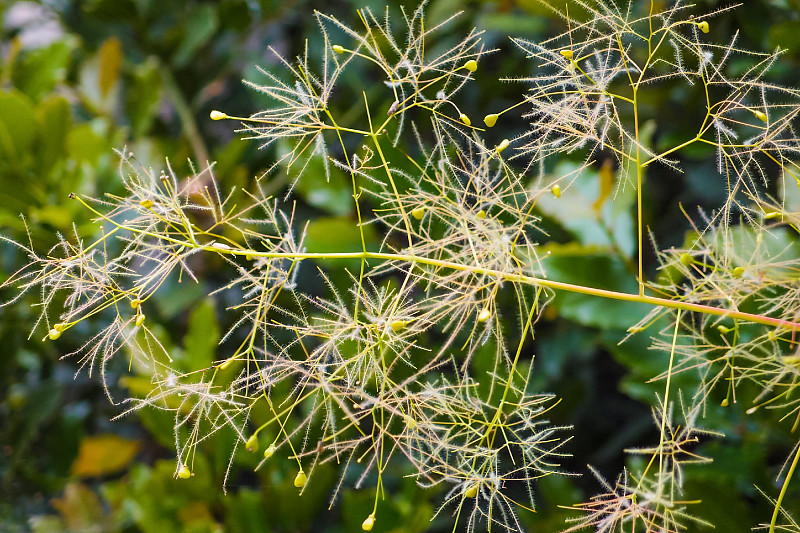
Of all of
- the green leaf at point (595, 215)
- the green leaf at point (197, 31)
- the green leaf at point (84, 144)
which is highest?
the green leaf at point (197, 31)

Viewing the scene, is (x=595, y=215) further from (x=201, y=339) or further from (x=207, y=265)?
(x=207, y=265)

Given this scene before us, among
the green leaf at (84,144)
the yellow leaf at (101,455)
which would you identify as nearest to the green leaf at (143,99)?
the green leaf at (84,144)

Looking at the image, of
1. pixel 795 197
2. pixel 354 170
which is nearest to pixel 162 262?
pixel 354 170

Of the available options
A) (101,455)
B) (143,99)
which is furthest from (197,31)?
(101,455)

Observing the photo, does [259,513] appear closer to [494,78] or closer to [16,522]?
[16,522]

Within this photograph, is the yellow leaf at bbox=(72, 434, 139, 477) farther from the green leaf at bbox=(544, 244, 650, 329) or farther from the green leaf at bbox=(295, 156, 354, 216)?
the green leaf at bbox=(544, 244, 650, 329)

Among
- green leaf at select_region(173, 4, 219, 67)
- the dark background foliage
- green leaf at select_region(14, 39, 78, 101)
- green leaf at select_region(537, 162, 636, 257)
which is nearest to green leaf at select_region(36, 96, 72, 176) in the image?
the dark background foliage

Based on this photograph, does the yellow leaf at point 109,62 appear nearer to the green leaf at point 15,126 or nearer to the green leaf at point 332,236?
the green leaf at point 15,126
